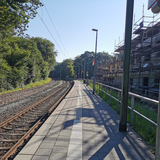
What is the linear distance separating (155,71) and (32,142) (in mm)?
14206

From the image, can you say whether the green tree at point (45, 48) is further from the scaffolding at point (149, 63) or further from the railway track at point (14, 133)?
the railway track at point (14, 133)

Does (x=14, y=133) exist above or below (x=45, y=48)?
below

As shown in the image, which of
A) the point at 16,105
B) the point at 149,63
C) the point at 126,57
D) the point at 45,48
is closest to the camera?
the point at 126,57

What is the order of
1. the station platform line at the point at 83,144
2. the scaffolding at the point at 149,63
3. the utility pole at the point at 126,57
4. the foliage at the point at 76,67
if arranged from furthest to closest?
the foliage at the point at 76,67 → the scaffolding at the point at 149,63 → the utility pole at the point at 126,57 → the station platform line at the point at 83,144

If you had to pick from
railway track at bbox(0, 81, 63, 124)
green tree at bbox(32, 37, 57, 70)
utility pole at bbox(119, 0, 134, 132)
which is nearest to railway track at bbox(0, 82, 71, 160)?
railway track at bbox(0, 81, 63, 124)

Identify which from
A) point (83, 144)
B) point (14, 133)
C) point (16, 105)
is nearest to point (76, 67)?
point (16, 105)

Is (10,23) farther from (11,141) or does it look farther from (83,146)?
(83,146)

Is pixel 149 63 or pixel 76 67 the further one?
pixel 76 67

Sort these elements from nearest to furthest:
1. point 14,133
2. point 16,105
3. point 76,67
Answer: point 14,133
point 16,105
point 76,67

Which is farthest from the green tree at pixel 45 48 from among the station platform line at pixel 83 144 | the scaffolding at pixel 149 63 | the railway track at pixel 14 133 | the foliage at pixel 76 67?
the station platform line at pixel 83 144

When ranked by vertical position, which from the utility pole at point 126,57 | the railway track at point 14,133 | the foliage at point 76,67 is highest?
the foliage at point 76,67

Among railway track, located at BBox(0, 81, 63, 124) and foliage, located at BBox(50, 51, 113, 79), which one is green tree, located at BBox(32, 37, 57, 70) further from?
railway track, located at BBox(0, 81, 63, 124)

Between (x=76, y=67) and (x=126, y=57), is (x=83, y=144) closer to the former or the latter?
(x=126, y=57)

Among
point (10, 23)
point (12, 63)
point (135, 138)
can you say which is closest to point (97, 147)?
point (135, 138)
